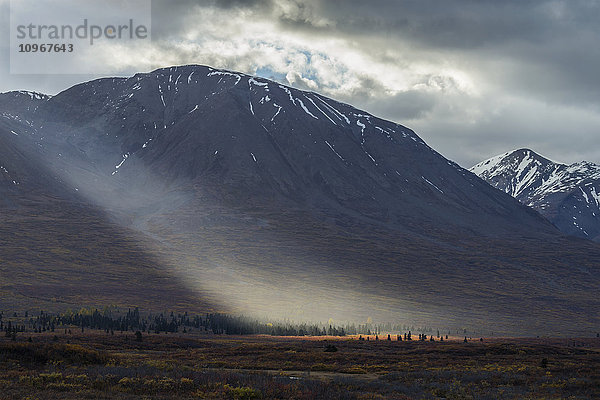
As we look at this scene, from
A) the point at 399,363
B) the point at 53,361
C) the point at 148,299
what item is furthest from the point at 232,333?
the point at 53,361

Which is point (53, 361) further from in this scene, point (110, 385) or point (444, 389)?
point (444, 389)

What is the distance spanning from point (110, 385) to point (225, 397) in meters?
7.39

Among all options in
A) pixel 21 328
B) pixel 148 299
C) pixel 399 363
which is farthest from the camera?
pixel 148 299

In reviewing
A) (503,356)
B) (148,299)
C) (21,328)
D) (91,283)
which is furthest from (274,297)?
(503,356)

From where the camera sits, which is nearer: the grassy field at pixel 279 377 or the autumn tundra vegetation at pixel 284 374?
the grassy field at pixel 279 377

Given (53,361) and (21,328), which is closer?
(53,361)

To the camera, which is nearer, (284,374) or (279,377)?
(279,377)

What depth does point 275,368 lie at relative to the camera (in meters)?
52.9

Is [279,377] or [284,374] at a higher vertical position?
[279,377]

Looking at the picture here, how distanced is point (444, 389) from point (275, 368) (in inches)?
686

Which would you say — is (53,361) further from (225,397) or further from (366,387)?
(366,387)

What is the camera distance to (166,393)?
34531 millimetres

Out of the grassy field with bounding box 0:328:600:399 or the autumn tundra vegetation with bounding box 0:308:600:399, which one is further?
the autumn tundra vegetation with bounding box 0:308:600:399

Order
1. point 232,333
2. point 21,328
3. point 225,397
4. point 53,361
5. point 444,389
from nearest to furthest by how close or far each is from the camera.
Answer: point 225,397 → point 444,389 → point 53,361 → point 21,328 → point 232,333
